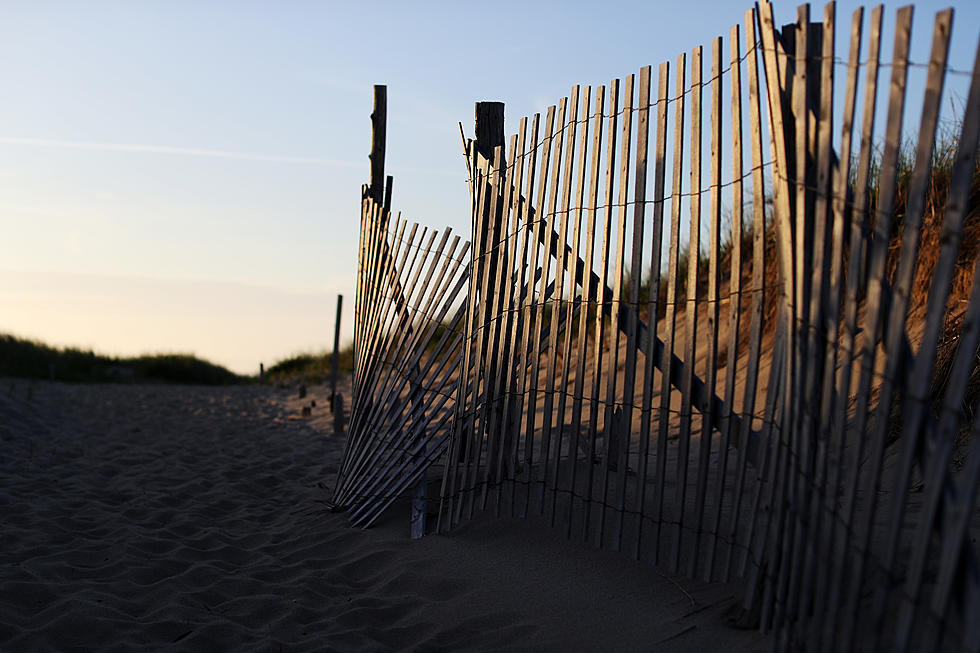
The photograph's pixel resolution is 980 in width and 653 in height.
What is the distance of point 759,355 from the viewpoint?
259cm

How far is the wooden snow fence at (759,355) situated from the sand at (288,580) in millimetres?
181

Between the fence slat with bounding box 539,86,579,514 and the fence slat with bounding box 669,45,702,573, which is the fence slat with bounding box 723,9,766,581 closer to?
the fence slat with bounding box 669,45,702,573

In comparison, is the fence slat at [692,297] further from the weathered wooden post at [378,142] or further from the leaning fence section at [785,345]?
the weathered wooden post at [378,142]

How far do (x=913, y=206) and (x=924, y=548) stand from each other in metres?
0.74

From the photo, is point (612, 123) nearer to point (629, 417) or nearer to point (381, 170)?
point (629, 417)

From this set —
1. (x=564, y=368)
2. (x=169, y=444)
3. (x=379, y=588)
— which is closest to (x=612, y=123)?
(x=564, y=368)

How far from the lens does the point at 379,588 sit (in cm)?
353

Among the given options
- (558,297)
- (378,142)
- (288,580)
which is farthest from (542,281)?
(378,142)

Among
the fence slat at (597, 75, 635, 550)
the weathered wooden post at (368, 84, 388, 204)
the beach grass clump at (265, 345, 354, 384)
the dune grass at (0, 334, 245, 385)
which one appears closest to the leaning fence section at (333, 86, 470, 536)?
the weathered wooden post at (368, 84, 388, 204)

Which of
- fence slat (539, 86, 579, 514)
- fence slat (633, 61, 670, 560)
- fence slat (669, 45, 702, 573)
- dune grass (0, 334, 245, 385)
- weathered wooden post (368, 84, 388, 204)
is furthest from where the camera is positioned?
dune grass (0, 334, 245, 385)

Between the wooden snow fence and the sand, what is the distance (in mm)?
181

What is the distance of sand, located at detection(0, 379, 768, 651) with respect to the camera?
2.89 meters

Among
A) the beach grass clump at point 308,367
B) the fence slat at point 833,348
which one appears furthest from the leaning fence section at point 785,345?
the beach grass clump at point 308,367

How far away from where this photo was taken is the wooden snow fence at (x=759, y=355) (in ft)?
6.04
